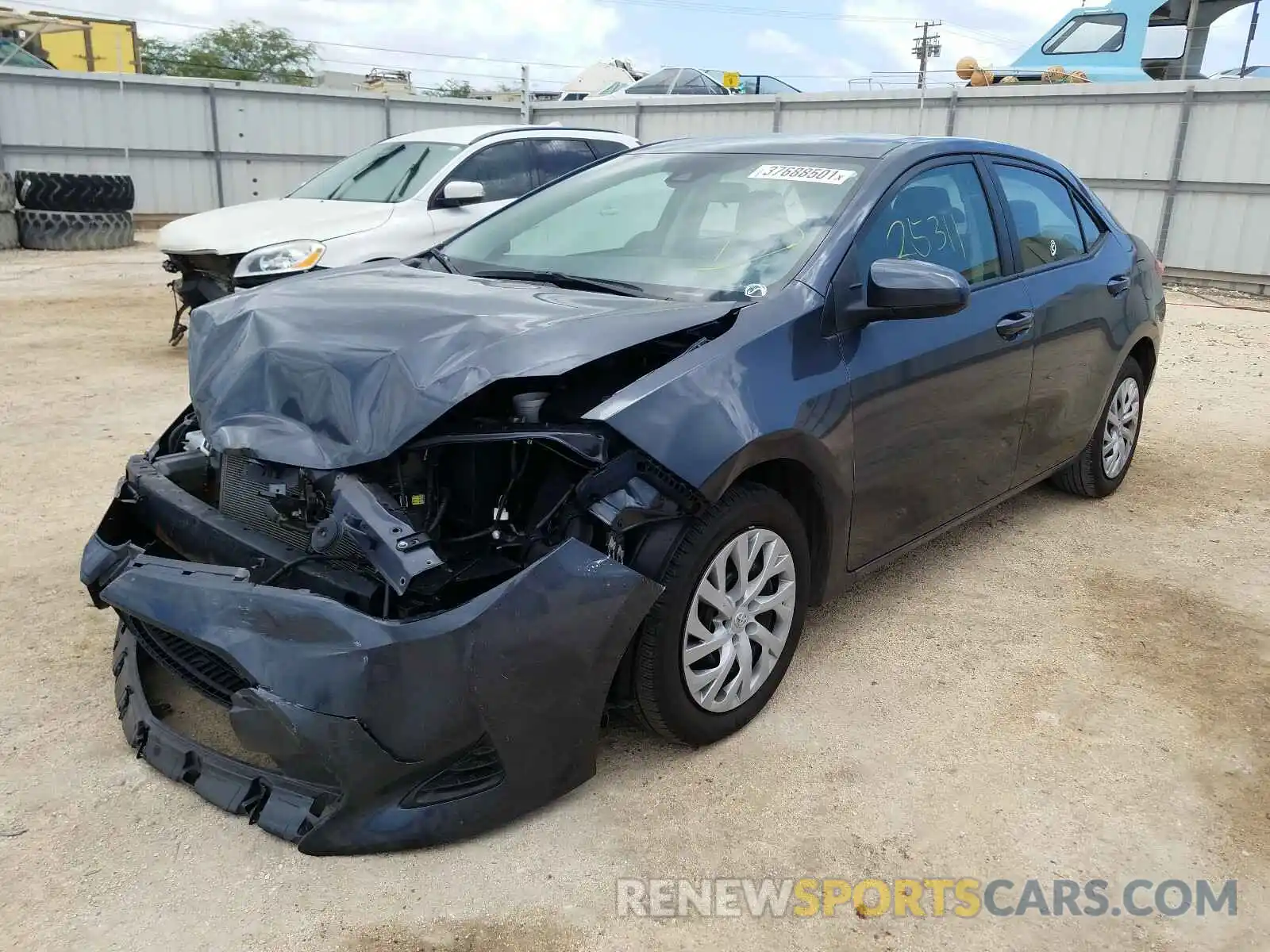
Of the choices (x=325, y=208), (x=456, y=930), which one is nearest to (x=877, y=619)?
(x=456, y=930)

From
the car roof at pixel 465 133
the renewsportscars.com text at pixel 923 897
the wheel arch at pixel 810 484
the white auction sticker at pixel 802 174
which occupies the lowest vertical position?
the renewsportscars.com text at pixel 923 897

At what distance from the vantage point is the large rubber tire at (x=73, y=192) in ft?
43.7

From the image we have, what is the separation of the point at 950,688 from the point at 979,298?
1.40 m

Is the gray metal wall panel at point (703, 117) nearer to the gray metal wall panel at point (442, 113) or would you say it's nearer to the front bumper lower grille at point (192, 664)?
the gray metal wall panel at point (442, 113)

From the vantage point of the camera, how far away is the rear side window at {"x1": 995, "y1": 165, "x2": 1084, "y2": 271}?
156 inches

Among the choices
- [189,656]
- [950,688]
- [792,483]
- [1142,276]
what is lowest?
[950,688]

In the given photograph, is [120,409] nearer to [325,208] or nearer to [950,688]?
[325,208]

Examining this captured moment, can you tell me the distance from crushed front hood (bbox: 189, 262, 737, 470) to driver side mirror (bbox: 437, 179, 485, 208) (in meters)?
4.25

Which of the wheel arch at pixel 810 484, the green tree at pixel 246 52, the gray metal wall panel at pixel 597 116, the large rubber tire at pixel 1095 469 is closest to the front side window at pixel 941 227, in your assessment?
the wheel arch at pixel 810 484

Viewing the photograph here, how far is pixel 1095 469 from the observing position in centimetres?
486

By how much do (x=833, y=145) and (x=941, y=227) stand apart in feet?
1.59

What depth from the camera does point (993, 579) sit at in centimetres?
407

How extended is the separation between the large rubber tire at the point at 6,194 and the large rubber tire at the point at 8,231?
0.24 feet

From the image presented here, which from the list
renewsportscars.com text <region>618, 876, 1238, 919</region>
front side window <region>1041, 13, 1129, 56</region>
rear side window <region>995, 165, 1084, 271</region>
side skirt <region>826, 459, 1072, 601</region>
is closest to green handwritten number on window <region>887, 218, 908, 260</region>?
rear side window <region>995, 165, 1084, 271</region>
